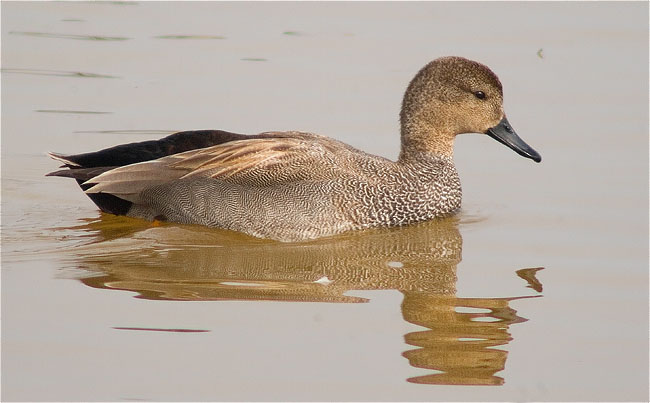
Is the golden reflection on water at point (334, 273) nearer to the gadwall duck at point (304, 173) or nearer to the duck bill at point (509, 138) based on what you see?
the gadwall duck at point (304, 173)

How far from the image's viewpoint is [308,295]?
8.01 m

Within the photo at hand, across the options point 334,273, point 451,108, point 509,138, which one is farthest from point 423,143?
point 334,273

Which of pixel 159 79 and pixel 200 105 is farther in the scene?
pixel 159 79

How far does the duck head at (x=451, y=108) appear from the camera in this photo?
10250 mm

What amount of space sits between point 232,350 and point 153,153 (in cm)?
347

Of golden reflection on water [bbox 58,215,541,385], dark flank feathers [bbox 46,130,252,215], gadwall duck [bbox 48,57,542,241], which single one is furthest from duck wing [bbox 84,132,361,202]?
golden reflection on water [bbox 58,215,541,385]

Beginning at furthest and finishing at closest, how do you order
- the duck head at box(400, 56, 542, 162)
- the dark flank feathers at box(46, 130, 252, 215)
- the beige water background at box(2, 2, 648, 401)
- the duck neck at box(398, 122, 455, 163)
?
the duck neck at box(398, 122, 455, 163) → the duck head at box(400, 56, 542, 162) → the dark flank feathers at box(46, 130, 252, 215) → the beige water background at box(2, 2, 648, 401)

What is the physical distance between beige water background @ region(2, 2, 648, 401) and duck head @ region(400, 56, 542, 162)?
667 millimetres

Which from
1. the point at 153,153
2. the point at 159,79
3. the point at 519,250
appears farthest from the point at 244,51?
the point at 519,250

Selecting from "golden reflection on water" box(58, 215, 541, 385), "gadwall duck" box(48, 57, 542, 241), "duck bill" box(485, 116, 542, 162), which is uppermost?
"duck bill" box(485, 116, 542, 162)

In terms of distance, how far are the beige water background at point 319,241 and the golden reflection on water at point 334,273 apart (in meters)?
0.02

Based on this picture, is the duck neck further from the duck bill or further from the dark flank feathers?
the dark flank feathers

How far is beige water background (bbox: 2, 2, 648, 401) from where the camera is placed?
23.0ft

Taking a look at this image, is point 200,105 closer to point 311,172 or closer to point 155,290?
point 311,172
